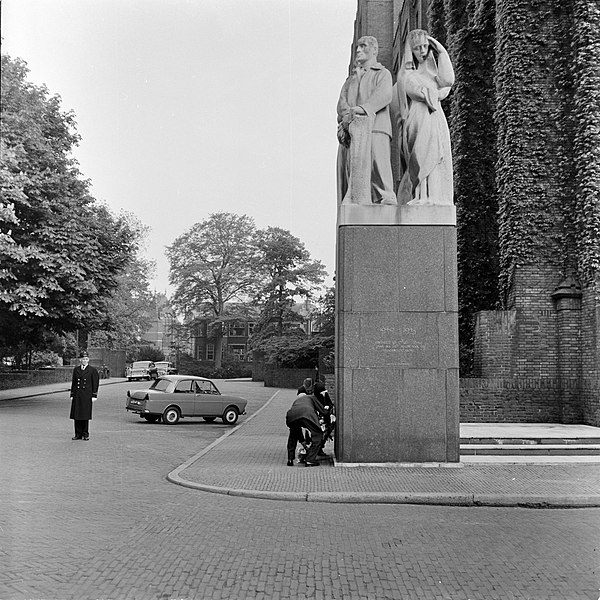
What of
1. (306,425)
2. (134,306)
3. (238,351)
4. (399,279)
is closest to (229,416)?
(306,425)

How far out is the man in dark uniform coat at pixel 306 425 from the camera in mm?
12961

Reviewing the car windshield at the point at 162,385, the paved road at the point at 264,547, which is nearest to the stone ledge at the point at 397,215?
the paved road at the point at 264,547

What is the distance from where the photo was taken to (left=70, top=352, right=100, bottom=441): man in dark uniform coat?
1666cm

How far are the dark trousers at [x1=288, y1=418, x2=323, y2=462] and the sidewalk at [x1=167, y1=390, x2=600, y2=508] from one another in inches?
10.5

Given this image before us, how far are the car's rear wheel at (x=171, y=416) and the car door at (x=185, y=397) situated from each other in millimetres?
185

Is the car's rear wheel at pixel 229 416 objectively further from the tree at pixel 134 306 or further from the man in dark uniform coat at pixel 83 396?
the tree at pixel 134 306

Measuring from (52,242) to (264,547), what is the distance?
2075 centimetres

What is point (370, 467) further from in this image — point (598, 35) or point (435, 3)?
point (435, 3)

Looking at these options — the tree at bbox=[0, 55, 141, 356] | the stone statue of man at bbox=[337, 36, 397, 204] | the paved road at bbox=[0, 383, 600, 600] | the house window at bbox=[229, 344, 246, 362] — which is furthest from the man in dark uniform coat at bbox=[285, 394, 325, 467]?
the house window at bbox=[229, 344, 246, 362]

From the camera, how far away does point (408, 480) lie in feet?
36.3

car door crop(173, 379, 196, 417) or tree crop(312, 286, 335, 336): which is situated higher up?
tree crop(312, 286, 335, 336)

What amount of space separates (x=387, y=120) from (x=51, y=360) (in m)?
43.5

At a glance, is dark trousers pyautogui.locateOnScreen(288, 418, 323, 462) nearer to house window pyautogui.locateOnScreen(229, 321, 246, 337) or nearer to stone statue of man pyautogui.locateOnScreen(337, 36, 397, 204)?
stone statue of man pyautogui.locateOnScreen(337, 36, 397, 204)

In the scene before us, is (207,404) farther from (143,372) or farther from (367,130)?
(143,372)
